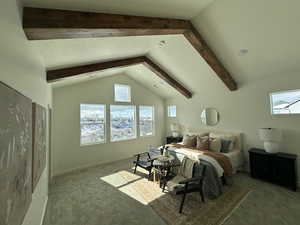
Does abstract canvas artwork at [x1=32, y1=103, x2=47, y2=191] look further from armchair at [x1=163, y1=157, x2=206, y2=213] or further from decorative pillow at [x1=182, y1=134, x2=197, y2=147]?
decorative pillow at [x1=182, y1=134, x2=197, y2=147]

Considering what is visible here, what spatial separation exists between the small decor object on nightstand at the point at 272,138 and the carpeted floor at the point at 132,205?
2.82 feet

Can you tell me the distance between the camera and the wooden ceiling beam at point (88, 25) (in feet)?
5.10

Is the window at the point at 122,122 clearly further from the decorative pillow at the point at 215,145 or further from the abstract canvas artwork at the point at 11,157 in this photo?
the abstract canvas artwork at the point at 11,157

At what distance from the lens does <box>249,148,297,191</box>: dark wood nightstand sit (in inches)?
123

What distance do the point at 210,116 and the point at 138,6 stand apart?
434cm

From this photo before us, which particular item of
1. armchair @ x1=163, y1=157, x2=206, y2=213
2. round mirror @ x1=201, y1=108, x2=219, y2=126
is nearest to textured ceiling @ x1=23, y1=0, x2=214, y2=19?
armchair @ x1=163, y1=157, x2=206, y2=213

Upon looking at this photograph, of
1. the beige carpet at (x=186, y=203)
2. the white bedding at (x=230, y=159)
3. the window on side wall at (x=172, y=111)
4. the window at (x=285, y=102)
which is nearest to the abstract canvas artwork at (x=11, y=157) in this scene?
the beige carpet at (x=186, y=203)

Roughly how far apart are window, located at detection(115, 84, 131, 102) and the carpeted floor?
3.15 meters

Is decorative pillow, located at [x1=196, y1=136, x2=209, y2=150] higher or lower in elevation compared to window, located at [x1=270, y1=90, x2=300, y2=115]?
lower

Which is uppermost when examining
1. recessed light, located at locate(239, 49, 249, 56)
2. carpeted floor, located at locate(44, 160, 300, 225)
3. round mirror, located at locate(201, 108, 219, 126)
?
recessed light, located at locate(239, 49, 249, 56)

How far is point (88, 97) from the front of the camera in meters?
5.00

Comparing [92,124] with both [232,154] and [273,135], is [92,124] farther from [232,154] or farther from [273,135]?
[273,135]

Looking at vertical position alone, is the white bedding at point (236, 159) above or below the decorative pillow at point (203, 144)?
below

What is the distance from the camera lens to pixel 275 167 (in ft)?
10.9
